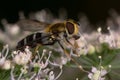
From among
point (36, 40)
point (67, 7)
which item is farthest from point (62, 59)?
point (67, 7)

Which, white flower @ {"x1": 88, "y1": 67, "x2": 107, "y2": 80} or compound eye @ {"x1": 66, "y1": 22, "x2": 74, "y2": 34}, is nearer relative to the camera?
white flower @ {"x1": 88, "y1": 67, "x2": 107, "y2": 80}

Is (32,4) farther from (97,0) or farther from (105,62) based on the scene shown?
(105,62)

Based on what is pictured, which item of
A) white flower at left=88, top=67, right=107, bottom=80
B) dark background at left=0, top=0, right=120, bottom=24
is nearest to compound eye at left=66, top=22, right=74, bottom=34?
white flower at left=88, top=67, right=107, bottom=80

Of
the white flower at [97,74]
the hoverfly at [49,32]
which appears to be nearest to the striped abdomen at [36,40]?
the hoverfly at [49,32]

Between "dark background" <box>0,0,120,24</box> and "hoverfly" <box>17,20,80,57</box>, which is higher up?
"dark background" <box>0,0,120,24</box>

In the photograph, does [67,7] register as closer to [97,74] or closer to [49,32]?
[49,32]

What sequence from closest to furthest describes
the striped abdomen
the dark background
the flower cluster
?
the flower cluster < the striped abdomen < the dark background

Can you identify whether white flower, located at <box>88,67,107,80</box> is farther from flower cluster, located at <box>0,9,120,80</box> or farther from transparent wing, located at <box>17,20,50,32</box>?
transparent wing, located at <box>17,20,50,32</box>
